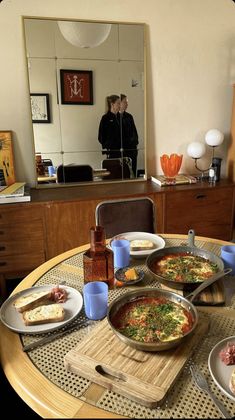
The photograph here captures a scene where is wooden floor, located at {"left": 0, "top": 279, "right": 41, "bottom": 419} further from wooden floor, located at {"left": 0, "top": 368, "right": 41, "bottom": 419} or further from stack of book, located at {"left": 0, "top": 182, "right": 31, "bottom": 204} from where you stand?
stack of book, located at {"left": 0, "top": 182, "right": 31, "bottom": 204}

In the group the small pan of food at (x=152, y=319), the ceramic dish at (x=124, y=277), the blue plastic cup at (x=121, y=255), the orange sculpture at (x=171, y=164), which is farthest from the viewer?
the orange sculpture at (x=171, y=164)

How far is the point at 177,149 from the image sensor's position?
2.98m

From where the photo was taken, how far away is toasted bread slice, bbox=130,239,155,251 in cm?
145

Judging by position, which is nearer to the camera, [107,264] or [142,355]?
[142,355]

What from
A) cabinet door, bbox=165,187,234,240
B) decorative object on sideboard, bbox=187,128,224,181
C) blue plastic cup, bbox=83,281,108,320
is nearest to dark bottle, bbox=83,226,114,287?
blue plastic cup, bbox=83,281,108,320

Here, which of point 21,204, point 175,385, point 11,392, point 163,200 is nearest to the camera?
point 175,385

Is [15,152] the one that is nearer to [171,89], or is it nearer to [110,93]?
[110,93]

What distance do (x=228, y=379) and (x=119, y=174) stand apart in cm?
219

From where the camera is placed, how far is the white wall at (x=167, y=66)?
8.00 ft

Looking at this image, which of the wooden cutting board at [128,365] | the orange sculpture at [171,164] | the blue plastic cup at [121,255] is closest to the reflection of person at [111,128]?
the orange sculpture at [171,164]

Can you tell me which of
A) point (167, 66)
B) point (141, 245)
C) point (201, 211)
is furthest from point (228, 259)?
point (167, 66)

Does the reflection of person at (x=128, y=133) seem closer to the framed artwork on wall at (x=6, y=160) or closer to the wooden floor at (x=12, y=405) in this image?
the framed artwork on wall at (x=6, y=160)

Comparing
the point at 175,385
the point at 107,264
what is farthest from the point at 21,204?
the point at 175,385

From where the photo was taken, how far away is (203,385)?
78 centimetres
